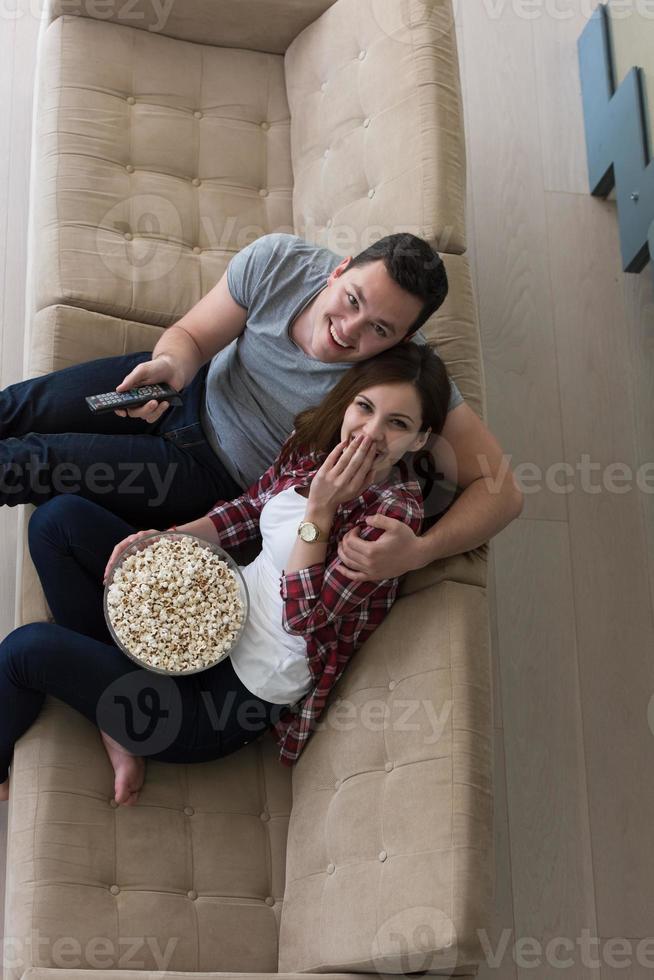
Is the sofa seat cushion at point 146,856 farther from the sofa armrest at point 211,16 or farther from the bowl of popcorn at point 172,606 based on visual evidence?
the sofa armrest at point 211,16

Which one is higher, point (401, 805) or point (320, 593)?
point (320, 593)

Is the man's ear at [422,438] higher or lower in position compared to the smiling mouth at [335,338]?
lower

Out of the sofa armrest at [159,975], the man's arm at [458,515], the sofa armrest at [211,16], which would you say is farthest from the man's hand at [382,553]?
the sofa armrest at [211,16]

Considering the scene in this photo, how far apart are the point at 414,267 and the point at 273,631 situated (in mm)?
669

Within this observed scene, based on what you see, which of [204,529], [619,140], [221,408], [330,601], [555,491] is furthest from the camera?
[619,140]

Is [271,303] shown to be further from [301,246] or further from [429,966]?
[429,966]

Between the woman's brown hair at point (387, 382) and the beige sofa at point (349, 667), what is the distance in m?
0.19

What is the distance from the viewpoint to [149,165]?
7.90 feet

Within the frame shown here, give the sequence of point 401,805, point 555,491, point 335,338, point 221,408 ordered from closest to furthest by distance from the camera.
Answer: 1. point 401,805
2. point 335,338
3. point 221,408
4. point 555,491

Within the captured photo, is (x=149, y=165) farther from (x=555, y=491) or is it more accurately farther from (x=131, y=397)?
(x=555, y=491)

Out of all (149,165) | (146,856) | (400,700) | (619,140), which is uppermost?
(619,140)

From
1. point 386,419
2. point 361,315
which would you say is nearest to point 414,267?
point 361,315

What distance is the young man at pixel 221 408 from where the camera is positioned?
1.91m

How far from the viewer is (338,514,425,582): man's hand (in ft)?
5.74
